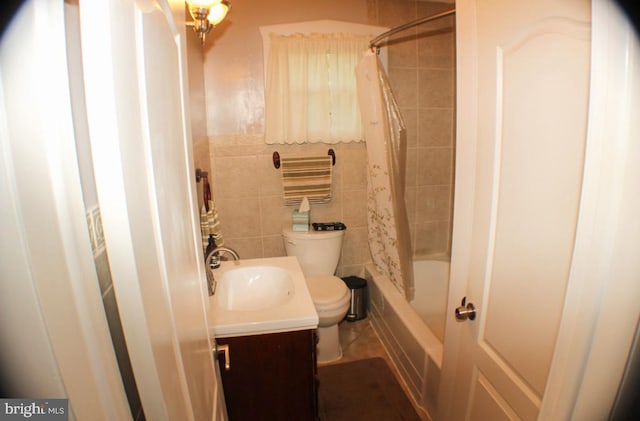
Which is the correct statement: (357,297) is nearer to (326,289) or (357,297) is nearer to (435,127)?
(326,289)

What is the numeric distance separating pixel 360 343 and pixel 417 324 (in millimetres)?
589

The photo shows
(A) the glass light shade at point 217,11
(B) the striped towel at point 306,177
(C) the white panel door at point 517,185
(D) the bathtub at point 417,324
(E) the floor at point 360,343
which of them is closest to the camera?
(C) the white panel door at point 517,185

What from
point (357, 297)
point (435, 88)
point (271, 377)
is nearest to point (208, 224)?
point (271, 377)

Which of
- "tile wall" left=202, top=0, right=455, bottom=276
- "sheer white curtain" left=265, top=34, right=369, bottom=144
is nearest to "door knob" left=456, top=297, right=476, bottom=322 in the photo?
"tile wall" left=202, top=0, right=455, bottom=276

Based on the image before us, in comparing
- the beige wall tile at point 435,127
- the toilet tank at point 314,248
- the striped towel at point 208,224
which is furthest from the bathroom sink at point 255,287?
the beige wall tile at point 435,127

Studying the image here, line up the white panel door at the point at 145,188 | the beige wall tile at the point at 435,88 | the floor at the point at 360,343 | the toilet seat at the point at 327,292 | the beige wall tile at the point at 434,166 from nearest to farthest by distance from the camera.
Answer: the white panel door at the point at 145,188
the toilet seat at the point at 327,292
the floor at the point at 360,343
the beige wall tile at the point at 435,88
the beige wall tile at the point at 434,166

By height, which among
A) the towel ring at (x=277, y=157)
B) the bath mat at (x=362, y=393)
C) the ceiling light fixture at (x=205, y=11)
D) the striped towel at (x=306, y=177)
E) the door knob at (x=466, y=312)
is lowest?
the bath mat at (x=362, y=393)

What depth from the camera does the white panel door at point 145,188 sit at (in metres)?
0.34

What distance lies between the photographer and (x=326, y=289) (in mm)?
2039

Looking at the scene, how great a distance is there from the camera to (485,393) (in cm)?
104

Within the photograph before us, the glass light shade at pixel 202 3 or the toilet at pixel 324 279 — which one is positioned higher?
the glass light shade at pixel 202 3

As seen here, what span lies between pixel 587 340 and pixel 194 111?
172 cm

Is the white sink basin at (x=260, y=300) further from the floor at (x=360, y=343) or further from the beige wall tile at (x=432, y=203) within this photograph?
the beige wall tile at (x=432, y=203)

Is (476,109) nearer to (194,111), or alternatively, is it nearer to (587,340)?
(587,340)
